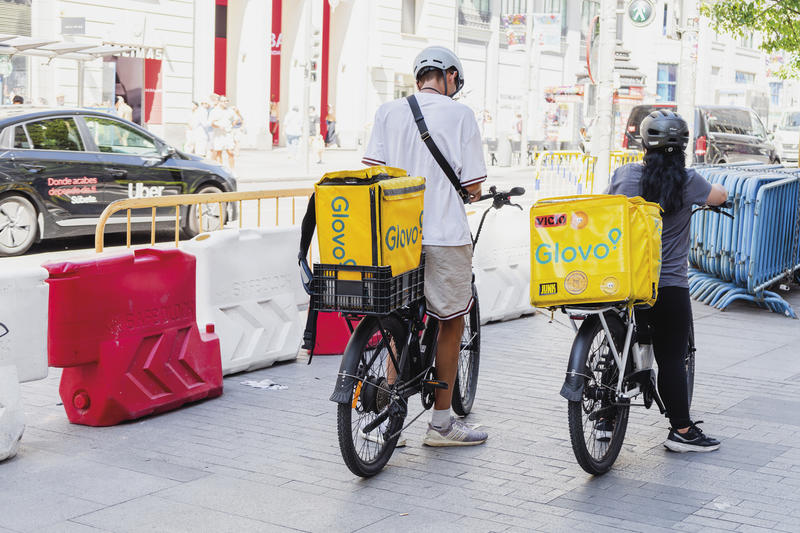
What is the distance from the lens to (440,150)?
5172 mm

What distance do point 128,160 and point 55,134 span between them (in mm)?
938

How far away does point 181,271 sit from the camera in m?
6.30

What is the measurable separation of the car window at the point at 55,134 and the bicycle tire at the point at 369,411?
871cm

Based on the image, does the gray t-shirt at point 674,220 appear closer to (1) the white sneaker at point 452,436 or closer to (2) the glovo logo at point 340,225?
(1) the white sneaker at point 452,436

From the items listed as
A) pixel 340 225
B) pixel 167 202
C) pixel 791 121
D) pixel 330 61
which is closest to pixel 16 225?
pixel 167 202

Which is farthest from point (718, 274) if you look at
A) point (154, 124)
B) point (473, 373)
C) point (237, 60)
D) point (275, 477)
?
point (237, 60)

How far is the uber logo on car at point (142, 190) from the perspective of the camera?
13.3m

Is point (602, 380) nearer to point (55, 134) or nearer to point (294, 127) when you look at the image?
point (55, 134)

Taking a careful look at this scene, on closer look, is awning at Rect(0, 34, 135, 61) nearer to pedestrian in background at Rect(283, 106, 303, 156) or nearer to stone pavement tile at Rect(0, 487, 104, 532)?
pedestrian in background at Rect(283, 106, 303, 156)

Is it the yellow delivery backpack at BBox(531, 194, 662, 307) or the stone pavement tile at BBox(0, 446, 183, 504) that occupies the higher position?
the yellow delivery backpack at BBox(531, 194, 662, 307)

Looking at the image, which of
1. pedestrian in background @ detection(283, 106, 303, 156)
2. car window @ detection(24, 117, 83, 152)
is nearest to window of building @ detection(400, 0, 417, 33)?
pedestrian in background @ detection(283, 106, 303, 156)

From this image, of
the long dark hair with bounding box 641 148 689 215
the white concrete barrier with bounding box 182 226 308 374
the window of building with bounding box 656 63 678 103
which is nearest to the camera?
the long dark hair with bounding box 641 148 689 215

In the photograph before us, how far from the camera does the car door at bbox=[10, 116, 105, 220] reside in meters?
12.5

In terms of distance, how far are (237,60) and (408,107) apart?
31.7 metres
